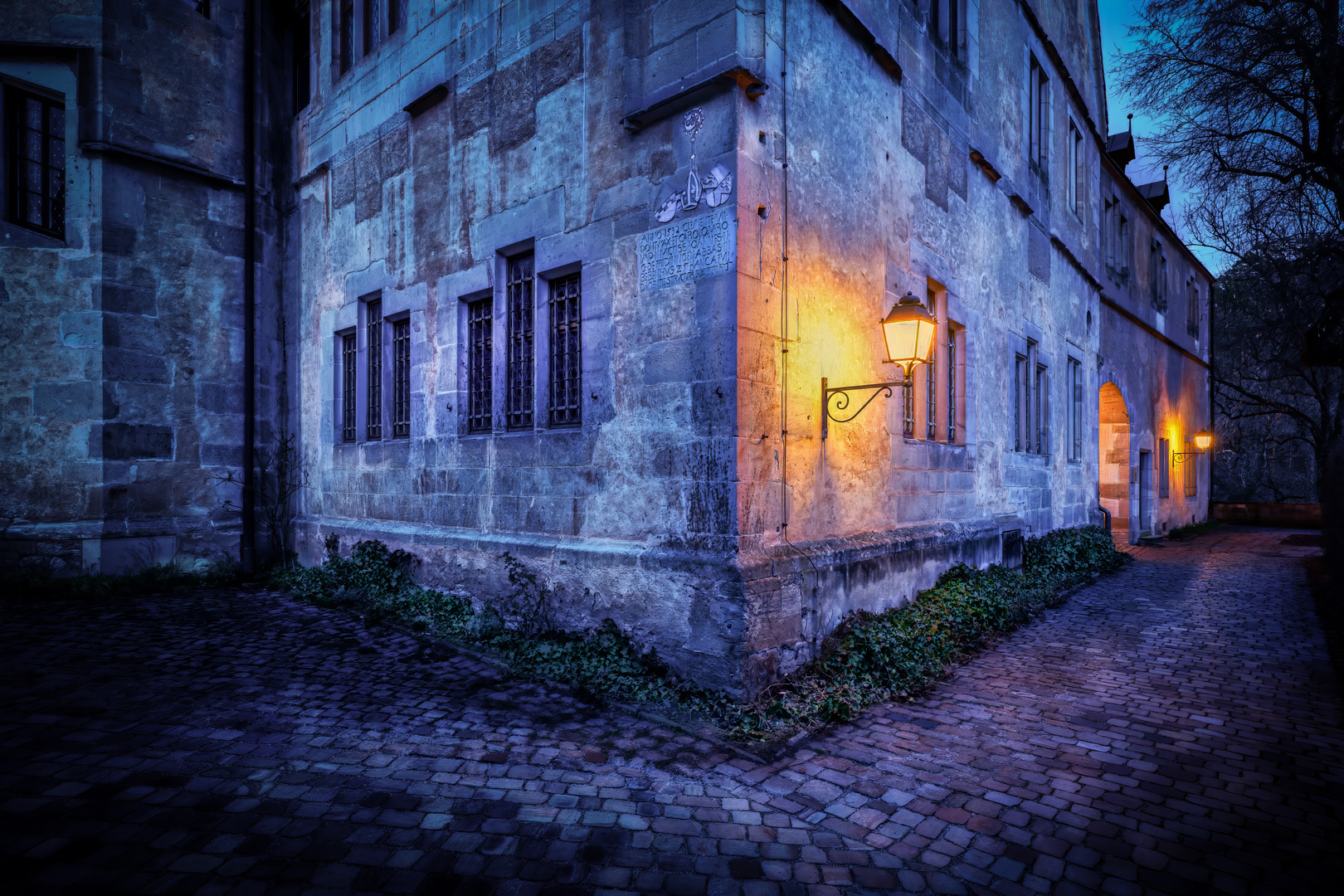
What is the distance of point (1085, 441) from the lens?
13.9 m

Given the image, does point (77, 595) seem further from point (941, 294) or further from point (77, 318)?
point (941, 294)

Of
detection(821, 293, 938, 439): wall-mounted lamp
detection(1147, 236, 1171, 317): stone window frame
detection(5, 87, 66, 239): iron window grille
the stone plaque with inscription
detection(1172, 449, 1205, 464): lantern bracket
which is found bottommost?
detection(1172, 449, 1205, 464): lantern bracket

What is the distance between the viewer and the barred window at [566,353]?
20.4 ft

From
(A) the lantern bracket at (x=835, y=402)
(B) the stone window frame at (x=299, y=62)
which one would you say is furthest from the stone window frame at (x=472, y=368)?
(B) the stone window frame at (x=299, y=62)

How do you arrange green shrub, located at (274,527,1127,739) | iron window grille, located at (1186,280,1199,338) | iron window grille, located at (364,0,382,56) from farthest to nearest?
iron window grille, located at (1186,280,1199,338) → iron window grille, located at (364,0,382,56) → green shrub, located at (274,527,1127,739)

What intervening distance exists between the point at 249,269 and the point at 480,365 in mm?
4998

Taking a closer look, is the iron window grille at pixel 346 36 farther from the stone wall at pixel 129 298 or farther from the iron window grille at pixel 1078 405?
the iron window grille at pixel 1078 405

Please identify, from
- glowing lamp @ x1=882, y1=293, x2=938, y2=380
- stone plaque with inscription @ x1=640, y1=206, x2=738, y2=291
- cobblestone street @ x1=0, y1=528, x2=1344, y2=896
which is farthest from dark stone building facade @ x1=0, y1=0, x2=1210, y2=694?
cobblestone street @ x1=0, y1=528, x2=1344, y2=896

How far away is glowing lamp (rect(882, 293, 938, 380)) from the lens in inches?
219

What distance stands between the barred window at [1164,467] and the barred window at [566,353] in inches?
742

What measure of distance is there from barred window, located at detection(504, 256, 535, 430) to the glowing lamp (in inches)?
130

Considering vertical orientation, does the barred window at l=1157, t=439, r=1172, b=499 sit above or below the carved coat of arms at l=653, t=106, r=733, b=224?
below

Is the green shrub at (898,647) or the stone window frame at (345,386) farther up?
the stone window frame at (345,386)

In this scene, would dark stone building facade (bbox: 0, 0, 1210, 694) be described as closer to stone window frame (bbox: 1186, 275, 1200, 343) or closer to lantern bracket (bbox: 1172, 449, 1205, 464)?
lantern bracket (bbox: 1172, 449, 1205, 464)
